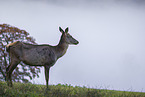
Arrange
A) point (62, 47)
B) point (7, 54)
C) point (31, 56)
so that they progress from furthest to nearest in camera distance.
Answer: point (7, 54) < point (62, 47) < point (31, 56)

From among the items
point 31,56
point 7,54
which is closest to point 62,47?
point 31,56

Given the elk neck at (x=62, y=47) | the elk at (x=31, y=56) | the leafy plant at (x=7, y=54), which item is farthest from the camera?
the leafy plant at (x=7, y=54)

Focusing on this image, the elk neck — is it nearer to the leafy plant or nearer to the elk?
the elk

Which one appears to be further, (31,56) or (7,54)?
(7,54)

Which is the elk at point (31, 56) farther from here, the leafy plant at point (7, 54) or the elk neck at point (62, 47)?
the leafy plant at point (7, 54)

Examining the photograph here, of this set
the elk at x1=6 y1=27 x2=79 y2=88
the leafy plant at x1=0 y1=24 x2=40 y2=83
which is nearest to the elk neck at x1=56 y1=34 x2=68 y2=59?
the elk at x1=6 y1=27 x2=79 y2=88

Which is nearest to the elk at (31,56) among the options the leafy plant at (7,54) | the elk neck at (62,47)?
the elk neck at (62,47)

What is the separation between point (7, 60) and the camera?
2156cm

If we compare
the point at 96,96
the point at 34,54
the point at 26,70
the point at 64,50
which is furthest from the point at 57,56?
the point at 26,70

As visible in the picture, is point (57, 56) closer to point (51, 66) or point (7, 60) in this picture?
point (51, 66)

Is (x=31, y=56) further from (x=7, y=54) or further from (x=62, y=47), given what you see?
(x=7, y=54)

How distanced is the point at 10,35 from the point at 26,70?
12.5 feet

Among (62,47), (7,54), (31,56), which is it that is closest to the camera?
(31,56)

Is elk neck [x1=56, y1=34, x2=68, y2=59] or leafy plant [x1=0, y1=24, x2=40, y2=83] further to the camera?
leafy plant [x1=0, y1=24, x2=40, y2=83]
